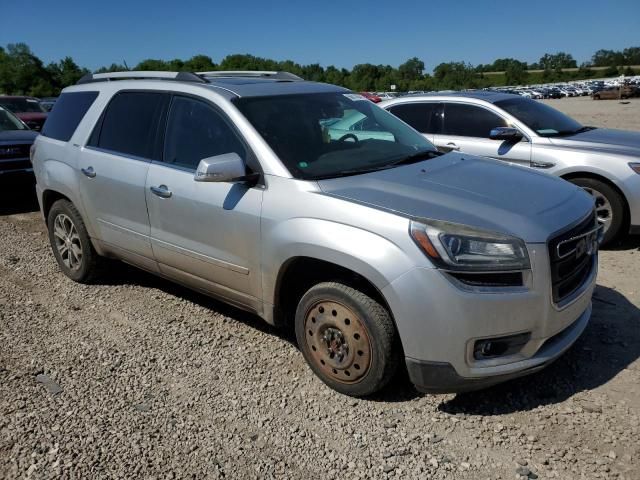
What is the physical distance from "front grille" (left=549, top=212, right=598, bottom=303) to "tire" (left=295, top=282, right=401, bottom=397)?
891 mm

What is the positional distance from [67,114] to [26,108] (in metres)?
12.1

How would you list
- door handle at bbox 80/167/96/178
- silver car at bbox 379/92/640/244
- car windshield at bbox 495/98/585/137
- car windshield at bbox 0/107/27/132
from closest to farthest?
door handle at bbox 80/167/96/178 < silver car at bbox 379/92/640/244 < car windshield at bbox 495/98/585/137 < car windshield at bbox 0/107/27/132

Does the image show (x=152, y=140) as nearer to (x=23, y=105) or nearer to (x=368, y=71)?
(x=23, y=105)

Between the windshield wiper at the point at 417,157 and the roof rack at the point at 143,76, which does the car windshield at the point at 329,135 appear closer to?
the windshield wiper at the point at 417,157

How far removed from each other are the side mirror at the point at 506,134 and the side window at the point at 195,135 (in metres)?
3.73

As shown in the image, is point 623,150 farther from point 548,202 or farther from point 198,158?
point 198,158

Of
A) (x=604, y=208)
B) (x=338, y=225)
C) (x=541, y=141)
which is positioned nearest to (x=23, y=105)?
(x=541, y=141)

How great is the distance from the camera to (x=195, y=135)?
3.89m

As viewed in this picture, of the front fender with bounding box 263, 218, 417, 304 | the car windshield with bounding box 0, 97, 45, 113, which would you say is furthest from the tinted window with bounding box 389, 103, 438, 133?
the car windshield with bounding box 0, 97, 45, 113

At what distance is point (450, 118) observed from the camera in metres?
7.08

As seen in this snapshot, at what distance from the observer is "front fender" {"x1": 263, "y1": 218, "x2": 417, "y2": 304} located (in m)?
2.79

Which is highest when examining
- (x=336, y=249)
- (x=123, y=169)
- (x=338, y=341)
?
(x=123, y=169)

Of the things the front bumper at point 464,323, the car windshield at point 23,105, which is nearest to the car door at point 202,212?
the front bumper at point 464,323

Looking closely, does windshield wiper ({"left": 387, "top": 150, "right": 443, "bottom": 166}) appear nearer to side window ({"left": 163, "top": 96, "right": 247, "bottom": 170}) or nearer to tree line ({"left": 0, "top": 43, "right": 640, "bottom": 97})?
side window ({"left": 163, "top": 96, "right": 247, "bottom": 170})
